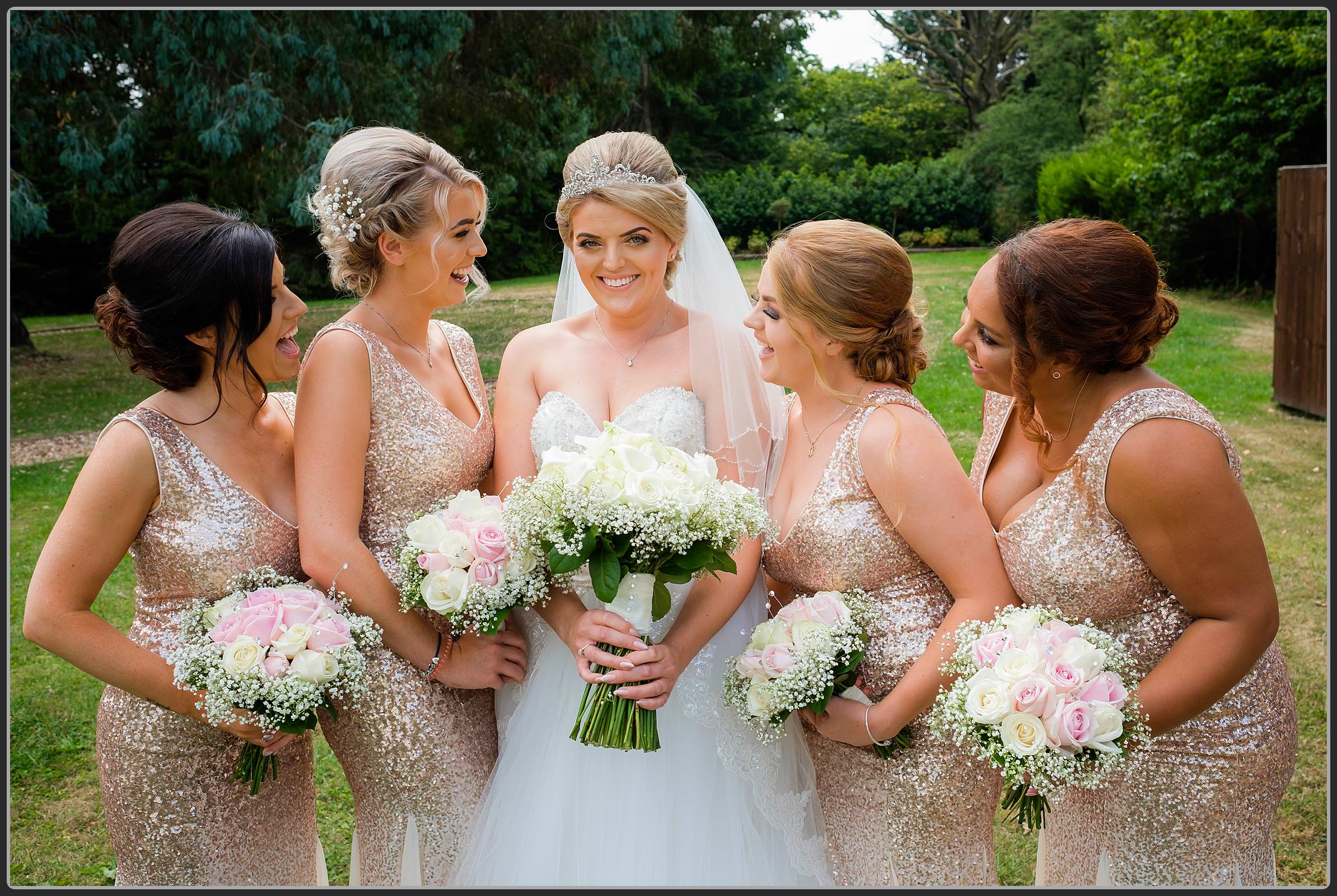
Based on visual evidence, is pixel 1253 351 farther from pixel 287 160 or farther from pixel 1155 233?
pixel 287 160

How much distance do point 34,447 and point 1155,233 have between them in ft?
86.2

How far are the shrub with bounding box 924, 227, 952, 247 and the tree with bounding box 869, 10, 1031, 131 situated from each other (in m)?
13.7

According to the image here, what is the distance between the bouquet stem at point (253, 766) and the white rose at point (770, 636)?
172 centimetres

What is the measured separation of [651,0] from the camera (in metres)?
17.9

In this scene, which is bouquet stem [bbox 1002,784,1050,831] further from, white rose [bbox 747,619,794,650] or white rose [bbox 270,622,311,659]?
white rose [bbox 270,622,311,659]

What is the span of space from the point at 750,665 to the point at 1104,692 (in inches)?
43.4

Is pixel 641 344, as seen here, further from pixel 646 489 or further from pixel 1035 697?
pixel 1035 697

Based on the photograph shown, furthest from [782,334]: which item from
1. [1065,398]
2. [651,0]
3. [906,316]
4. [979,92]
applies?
[979,92]

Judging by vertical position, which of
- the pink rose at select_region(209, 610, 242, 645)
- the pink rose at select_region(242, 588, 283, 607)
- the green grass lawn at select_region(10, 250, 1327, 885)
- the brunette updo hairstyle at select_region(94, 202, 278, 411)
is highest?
the brunette updo hairstyle at select_region(94, 202, 278, 411)

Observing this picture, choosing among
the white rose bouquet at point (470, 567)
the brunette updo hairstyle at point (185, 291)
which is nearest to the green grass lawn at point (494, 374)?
the white rose bouquet at point (470, 567)

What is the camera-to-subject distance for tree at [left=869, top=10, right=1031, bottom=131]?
48.4 metres

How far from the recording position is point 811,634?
331cm

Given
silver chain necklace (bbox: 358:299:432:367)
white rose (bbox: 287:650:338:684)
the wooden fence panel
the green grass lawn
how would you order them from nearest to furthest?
white rose (bbox: 287:650:338:684) → silver chain necklace (bbox: 358:299:432:367) → the green grass lawn → the wooden fence panel

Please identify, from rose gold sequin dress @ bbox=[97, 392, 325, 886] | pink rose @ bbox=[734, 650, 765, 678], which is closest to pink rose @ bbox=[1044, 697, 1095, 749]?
pink rose @ bbox=[734, 650, 765, 678]
